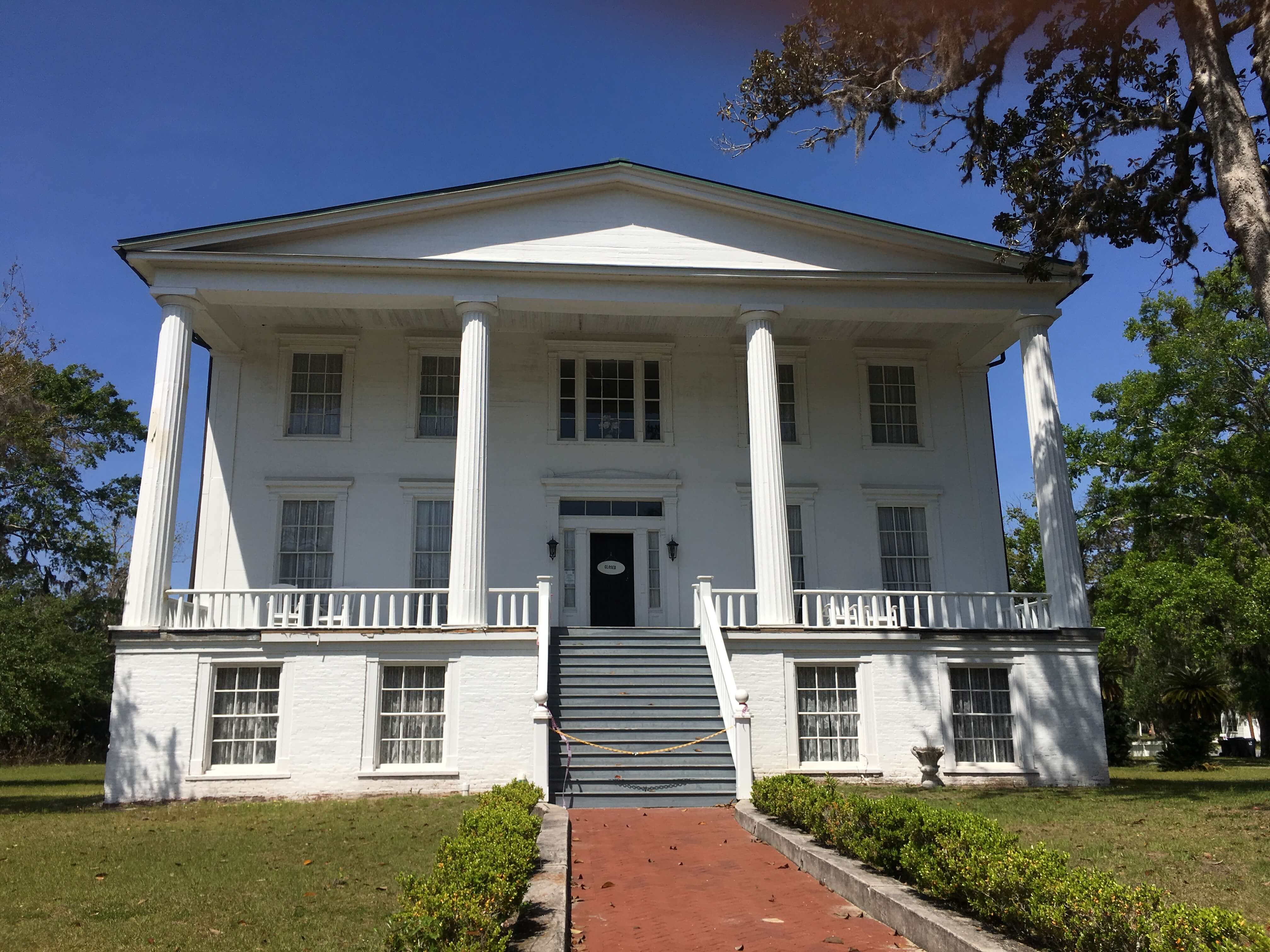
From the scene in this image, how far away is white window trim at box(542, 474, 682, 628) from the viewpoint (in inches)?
825

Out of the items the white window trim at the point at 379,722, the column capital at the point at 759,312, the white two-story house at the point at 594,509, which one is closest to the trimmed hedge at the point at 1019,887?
the white two-story house at the point at 594,509

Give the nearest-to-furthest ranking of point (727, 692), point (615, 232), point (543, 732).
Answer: point (543, 732) → point (727, 692) → point (615, 232)

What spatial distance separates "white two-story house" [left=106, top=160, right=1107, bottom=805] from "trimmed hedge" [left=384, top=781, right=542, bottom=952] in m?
5.82

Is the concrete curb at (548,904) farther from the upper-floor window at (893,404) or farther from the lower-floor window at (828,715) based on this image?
the upper-floor window at (893,404)

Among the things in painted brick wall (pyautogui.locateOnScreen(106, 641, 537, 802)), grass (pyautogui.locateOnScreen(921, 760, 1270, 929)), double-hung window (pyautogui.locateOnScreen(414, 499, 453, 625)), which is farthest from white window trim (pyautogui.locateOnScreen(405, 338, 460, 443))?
grass (pyautogui.locateOnScreen(921, 760, 1270, 929))

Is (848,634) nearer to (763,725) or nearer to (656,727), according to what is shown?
(763,725)

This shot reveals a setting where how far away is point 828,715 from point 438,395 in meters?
10.4

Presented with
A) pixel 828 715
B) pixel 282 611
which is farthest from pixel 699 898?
pixel 282 611

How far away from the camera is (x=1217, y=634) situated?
25.7 meters

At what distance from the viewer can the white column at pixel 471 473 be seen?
1712cm

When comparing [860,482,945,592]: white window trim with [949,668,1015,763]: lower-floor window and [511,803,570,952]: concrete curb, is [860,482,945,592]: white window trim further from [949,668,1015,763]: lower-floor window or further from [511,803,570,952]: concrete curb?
[511,803,570,952]: concrete curb

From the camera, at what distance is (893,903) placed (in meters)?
7.22

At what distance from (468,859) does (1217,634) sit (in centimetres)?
2465

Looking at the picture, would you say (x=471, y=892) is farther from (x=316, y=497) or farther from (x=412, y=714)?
(x=316, y=497)
